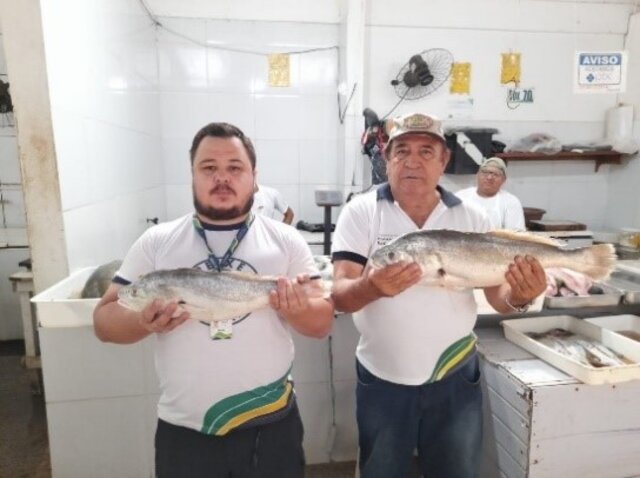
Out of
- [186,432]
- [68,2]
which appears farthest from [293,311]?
[68,2]

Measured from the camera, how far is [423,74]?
4.46 metres

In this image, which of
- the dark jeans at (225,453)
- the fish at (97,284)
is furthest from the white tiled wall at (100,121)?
the dark jeans at (225,453)

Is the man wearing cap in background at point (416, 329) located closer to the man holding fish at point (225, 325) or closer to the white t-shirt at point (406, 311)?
the white t-shirt at point (406, 311)

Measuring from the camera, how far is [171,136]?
4582 mm

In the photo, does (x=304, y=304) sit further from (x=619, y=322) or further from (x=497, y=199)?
(x=497, y=199)

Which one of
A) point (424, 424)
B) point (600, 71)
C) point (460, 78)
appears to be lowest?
point (424, 424)

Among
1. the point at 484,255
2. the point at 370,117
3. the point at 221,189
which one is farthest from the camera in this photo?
the point at 370,117

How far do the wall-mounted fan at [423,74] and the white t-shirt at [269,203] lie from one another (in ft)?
5.81

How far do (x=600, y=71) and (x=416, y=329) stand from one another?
4.87 metres

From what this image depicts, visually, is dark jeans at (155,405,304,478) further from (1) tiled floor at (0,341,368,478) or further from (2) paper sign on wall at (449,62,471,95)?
(2) paper sign on wall at (449,62,471,95)

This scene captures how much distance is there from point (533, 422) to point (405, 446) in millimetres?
529

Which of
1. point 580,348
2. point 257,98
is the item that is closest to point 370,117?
point 257,98

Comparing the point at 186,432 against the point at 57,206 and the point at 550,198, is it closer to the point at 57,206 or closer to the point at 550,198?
the point at 57,206

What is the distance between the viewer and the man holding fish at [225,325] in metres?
1.28
